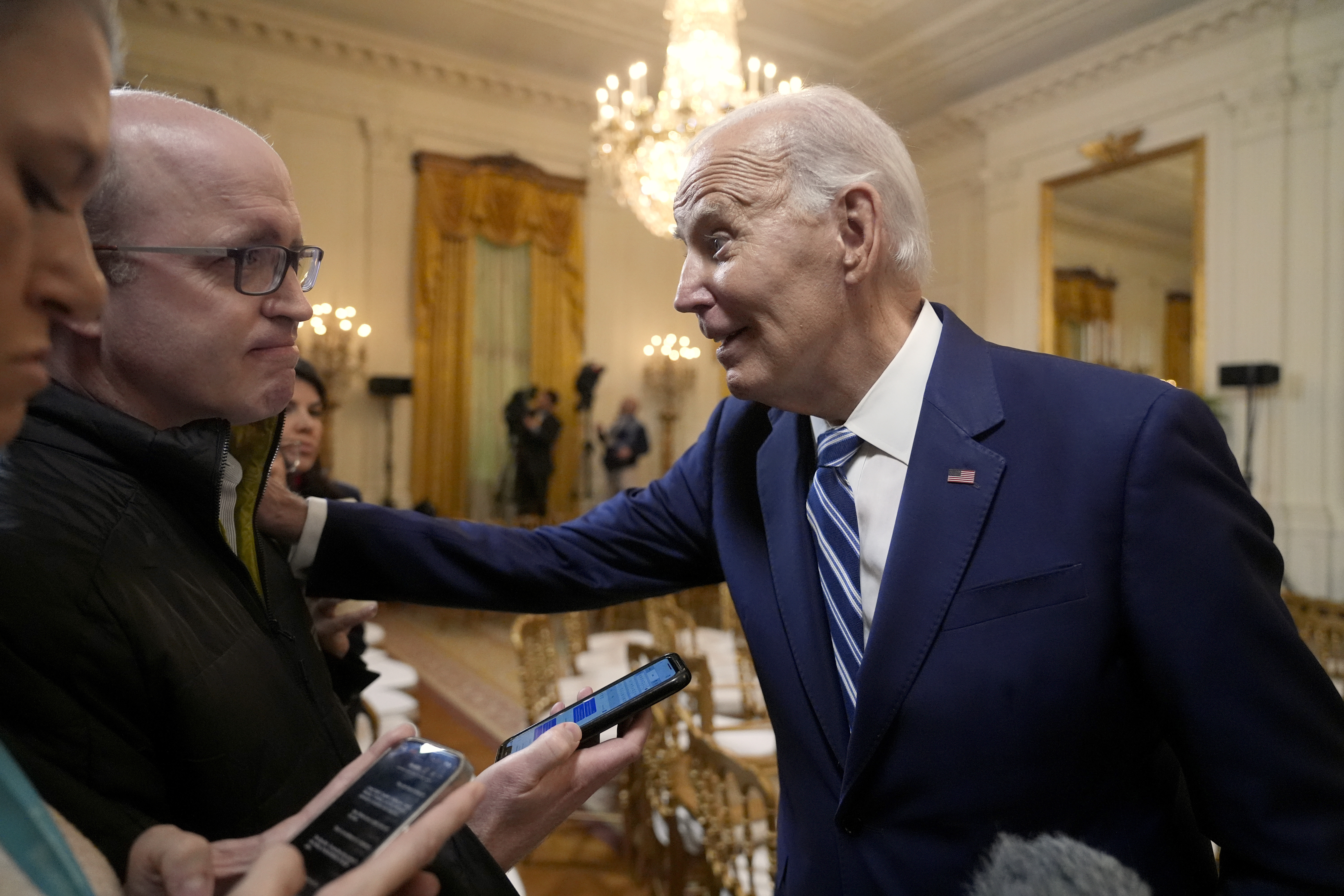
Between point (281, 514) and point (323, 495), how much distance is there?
1.37 m

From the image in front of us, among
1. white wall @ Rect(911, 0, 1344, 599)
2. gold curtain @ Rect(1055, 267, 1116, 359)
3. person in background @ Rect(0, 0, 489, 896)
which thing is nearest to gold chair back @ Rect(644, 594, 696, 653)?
person in background @ Rect(0, 0, 489, 896)

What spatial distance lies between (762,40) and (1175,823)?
8251 millimetres

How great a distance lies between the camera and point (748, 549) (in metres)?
1.38

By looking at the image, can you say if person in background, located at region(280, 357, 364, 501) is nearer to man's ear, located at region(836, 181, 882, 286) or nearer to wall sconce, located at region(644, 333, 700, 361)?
man's ear, located at region(836, 181, 882, 286)

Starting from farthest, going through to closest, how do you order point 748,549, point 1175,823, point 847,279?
point 748,549, point 847,279, point 1175,823

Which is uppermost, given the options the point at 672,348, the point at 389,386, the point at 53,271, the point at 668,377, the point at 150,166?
the point at 672,348

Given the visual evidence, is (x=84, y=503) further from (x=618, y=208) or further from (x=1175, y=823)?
(x=618, y=208)

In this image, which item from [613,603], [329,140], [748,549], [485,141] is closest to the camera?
[748,549]

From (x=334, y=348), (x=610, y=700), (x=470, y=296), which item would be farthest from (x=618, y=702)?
(x=470, y=296)

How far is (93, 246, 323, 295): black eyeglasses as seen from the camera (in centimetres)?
93

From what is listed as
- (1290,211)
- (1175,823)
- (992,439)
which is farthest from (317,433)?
(1290,211)

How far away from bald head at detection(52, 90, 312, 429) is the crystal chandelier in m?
3.70

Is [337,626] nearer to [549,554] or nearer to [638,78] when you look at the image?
[549,554]

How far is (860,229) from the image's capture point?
127cm
